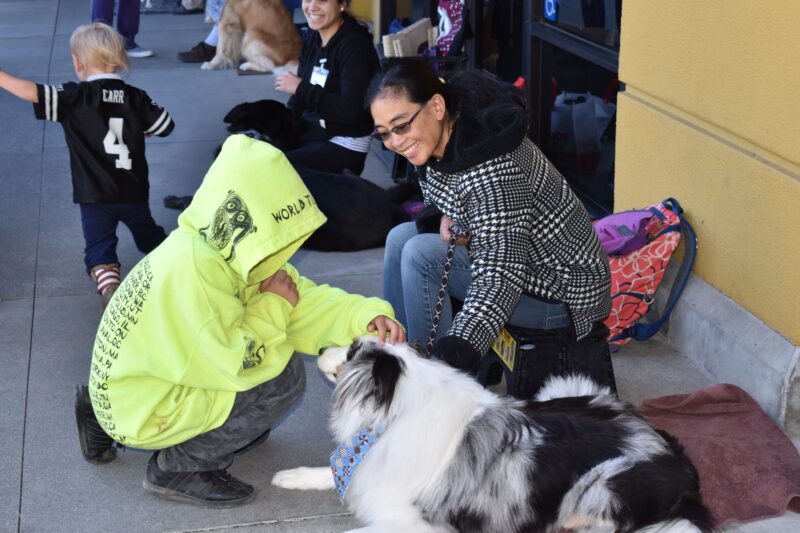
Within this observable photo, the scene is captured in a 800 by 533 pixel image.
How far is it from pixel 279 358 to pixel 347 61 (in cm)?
321

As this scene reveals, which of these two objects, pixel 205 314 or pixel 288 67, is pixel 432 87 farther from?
pixel 288 67

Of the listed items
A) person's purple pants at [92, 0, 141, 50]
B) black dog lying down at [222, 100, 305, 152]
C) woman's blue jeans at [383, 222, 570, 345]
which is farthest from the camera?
person's purple pants at [92, 0, 141, 50]

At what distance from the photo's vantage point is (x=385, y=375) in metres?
2.79

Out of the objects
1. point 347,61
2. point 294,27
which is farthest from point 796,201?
point 294,27

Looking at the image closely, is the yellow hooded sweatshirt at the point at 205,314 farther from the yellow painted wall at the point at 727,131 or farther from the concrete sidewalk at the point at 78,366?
the yellow painted wall at the point at 727,131

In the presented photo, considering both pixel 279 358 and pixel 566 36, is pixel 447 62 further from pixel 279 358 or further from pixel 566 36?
pixel 279 358

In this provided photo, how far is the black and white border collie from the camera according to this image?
2.83 meters

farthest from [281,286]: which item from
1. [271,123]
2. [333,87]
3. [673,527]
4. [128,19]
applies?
[128,19]

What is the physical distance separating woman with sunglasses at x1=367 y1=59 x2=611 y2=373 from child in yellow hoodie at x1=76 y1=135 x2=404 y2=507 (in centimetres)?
38

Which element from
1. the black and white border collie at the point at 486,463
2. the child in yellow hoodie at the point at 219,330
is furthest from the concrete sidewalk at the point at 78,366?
the black and white border collie at the point at 486,463

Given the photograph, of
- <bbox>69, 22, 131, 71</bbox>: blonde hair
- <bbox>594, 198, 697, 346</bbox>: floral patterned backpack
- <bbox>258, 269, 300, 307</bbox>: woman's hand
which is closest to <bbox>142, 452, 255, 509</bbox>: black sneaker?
<bbox>258, 269, 300, 307</bbox>: woman's hand

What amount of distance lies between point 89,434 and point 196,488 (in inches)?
21.2

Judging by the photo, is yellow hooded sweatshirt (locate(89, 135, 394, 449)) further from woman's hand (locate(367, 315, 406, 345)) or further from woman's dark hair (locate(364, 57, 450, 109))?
woman's dark hair (locate(364, 57, 450, 109))

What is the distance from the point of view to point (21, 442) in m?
3.94
